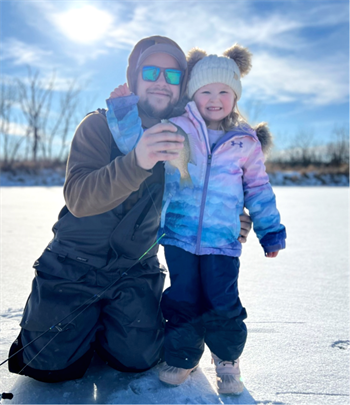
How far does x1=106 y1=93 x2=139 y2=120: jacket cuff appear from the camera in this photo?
5.01ft

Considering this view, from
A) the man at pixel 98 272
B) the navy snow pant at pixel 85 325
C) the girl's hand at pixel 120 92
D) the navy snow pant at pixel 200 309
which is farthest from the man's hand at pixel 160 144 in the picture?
the navy snow pant at pixel 85 325

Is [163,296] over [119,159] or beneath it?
beneath

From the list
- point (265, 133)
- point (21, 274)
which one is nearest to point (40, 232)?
point (21, 274)

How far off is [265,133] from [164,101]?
517 mm

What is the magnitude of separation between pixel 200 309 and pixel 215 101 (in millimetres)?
909

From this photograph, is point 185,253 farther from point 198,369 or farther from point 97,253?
point 198,369

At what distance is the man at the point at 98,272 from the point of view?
143cm

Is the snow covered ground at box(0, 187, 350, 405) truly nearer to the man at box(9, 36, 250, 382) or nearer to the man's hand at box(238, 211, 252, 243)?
the man at box(9, 36, 250, 382)

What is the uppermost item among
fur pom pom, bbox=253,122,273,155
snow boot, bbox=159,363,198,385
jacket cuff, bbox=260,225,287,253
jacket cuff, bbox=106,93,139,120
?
jacket cuff, bbox=106,93,139,120

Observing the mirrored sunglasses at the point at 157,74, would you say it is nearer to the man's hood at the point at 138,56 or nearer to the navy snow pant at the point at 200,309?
the man's hood at the point at 138,56

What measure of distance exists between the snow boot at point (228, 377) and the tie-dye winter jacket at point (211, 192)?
0.43 metres

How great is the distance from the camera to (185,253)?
1598 mm

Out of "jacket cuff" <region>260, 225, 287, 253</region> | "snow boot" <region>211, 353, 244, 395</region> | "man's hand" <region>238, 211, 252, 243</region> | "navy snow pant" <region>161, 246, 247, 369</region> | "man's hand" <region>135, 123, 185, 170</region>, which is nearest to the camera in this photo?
"man's hand" <region>135, 123, 185, 170</region>

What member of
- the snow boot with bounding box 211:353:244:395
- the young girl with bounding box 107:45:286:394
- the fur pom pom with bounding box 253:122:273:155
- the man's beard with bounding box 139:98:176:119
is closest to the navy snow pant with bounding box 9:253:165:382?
the young girl with bounding box 107:45:286:394
